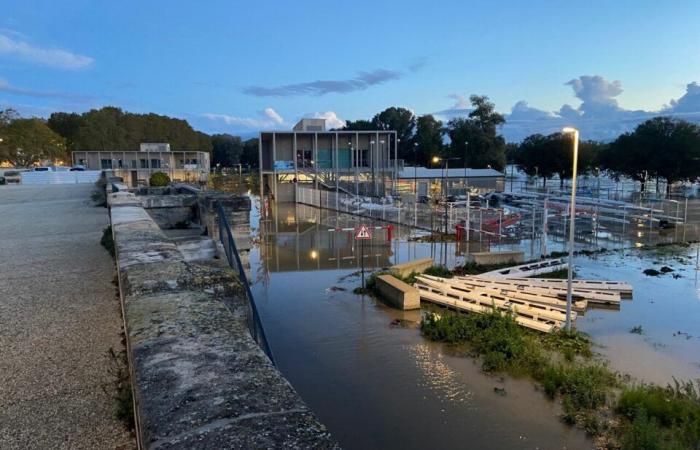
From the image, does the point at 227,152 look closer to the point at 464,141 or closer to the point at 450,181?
the point at 464,141

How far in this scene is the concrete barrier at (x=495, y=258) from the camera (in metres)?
20.0

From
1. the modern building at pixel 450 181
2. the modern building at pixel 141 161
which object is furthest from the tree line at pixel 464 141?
the modern building at pixel 141 161

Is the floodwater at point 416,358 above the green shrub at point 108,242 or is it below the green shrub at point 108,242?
below

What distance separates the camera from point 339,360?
10789 millimetres

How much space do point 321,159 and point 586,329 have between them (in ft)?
154

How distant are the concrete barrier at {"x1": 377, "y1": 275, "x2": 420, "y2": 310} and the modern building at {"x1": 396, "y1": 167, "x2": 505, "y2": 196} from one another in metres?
39.6

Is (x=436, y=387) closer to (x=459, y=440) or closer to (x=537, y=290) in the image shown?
(x=459, y=440)

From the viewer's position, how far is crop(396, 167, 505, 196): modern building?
184 feet

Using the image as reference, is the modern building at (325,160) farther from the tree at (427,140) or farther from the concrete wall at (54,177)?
the tree at (427,140)

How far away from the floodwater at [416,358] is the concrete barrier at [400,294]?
0.35 metres

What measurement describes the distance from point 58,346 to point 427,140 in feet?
312

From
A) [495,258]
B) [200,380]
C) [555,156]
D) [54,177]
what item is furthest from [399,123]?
[200,380]

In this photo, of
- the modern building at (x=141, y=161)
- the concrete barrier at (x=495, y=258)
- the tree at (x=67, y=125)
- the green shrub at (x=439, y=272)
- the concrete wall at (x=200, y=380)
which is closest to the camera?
the concrete wall at (x=200, y=380)

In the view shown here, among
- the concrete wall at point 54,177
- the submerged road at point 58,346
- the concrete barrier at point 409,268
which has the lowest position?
the concrete barrier at point 409,268
